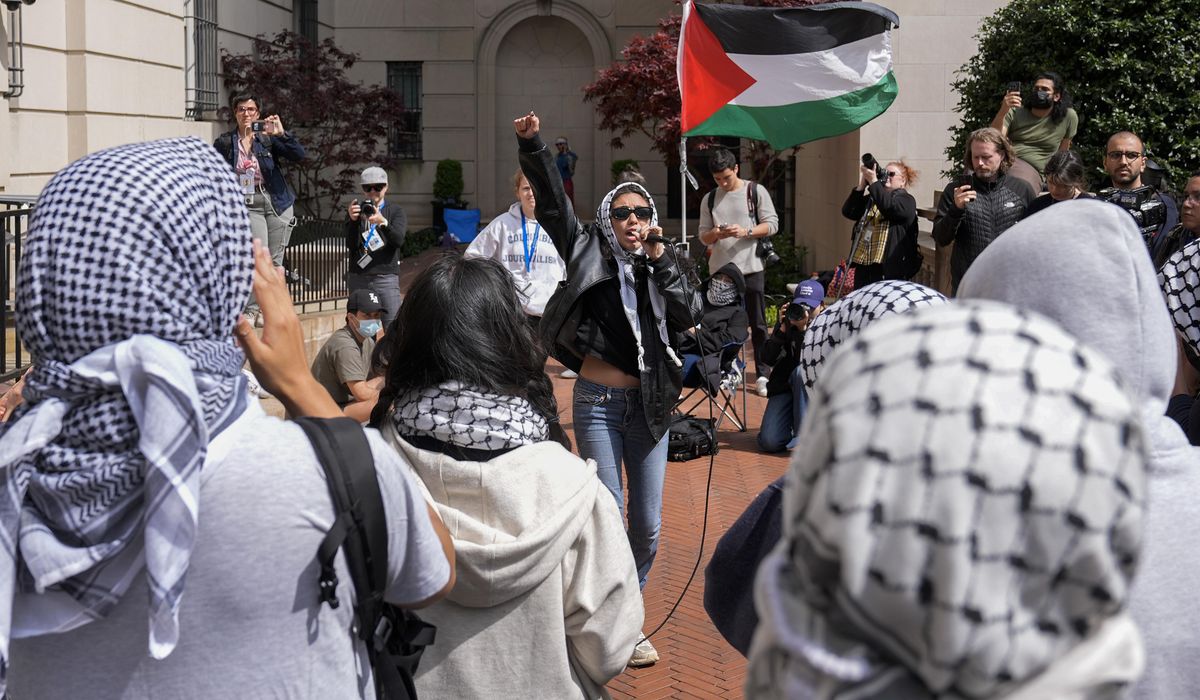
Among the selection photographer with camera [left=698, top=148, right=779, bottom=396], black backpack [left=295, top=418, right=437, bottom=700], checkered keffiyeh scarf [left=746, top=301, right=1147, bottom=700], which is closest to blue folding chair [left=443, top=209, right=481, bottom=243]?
photographer with camera [left=698, top=148, right=779, bottom=396]

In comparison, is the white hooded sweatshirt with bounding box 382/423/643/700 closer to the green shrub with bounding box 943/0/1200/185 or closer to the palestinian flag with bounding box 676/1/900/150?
the palestinian flag with bounding box 676/1/900/150

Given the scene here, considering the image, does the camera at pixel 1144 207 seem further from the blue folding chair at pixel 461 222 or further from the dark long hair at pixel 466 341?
the blue folding chair at pixel 461 222

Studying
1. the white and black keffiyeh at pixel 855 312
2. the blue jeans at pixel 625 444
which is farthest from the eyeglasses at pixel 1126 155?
the white and black keffiyeh at pixel 855 312

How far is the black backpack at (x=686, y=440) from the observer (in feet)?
30.6

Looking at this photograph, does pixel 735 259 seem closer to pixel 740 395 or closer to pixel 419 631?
pixel 740 395

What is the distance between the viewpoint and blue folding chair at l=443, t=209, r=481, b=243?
27.5 m

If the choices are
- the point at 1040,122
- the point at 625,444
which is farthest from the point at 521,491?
the point at 1040,122

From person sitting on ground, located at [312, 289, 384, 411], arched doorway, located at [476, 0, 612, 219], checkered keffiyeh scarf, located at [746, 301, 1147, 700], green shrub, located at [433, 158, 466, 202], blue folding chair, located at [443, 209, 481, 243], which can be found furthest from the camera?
arched doorway, located at [476, 0, 612, 219]

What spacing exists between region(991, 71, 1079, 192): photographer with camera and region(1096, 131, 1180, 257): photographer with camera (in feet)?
10.0

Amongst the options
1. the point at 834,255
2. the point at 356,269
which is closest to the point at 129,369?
the point at 356,269

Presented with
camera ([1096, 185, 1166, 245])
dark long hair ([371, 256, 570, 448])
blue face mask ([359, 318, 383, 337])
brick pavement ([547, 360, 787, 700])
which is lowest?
brick pavement ([547, 360, 787, 700])

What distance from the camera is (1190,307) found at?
13.9 feet

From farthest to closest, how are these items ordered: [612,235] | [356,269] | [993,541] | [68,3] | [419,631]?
[68,3] < [356,269] < [612,235] < [419,631] < [993,541]

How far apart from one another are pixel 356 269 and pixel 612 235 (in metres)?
5.57
